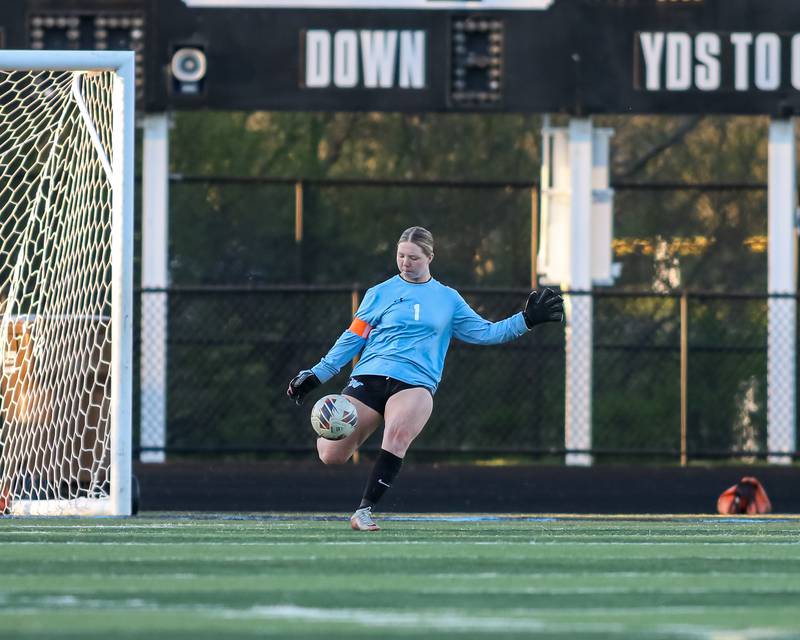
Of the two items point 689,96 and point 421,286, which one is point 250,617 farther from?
point 689,96

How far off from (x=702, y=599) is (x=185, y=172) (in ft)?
58.2

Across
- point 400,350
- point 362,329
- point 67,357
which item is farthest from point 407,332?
point 67,357

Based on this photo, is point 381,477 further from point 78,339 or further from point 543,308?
point 78,339

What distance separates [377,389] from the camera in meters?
11.2

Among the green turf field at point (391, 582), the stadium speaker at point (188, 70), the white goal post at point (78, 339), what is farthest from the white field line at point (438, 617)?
the stadium speaker at point (188, 70)

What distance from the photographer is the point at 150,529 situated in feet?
35.4

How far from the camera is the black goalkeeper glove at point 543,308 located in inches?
446

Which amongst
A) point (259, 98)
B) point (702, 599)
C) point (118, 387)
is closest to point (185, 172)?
point (259, 98)

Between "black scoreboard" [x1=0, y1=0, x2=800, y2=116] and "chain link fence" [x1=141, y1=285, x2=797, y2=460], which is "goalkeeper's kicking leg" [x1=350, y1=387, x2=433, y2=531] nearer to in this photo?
"black scoreboard" [x1=0, y1=0, x2=800, y2=116]

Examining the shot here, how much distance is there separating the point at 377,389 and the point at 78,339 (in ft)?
9.77

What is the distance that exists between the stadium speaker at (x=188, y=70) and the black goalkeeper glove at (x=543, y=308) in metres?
6.91

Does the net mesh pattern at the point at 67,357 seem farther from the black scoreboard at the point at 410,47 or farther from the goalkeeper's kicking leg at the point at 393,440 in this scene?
the black scoreboard at the point at 410,47

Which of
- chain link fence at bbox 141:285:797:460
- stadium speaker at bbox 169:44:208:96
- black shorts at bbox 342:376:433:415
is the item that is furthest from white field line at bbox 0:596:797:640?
chain link fence at bbox 141:285:797:460

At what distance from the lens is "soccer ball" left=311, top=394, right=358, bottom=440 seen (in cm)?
1107
